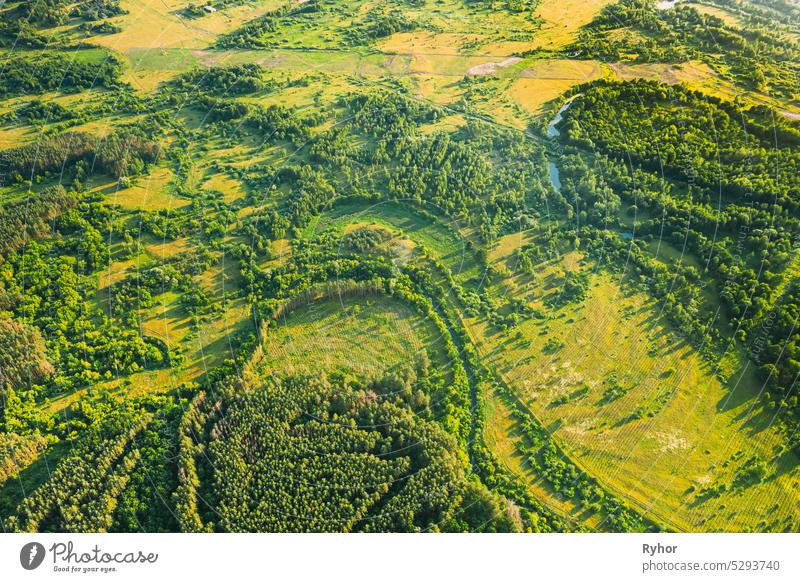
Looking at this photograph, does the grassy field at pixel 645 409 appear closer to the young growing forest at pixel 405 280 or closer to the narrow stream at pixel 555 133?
the young growing forest at pixel 405 280

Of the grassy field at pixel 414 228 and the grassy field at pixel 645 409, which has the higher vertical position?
the grassy field at pixel 414 228

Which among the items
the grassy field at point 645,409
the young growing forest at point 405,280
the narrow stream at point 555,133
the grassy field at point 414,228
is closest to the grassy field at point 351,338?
the young growing forest at point 405,280

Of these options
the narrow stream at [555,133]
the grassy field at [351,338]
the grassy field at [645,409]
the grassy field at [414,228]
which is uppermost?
the narrow stream at [555,133]

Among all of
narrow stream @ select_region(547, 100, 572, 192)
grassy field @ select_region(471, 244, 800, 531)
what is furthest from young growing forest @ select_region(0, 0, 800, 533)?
narrow stream @ select_region(547, 100, 572, 192)

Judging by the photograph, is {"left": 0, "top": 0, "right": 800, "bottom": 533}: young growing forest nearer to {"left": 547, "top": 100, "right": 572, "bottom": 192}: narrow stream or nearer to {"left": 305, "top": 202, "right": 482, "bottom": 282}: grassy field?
{"left": 305, "top": 202, "right": 482, "bottom": 282}: grassy field

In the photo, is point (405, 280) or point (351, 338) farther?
point (405, 280)

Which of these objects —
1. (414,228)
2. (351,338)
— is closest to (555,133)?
(414,228)

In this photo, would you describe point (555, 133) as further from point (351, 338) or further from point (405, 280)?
point (351, 338)

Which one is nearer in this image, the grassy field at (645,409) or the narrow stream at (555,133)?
the grassy field at (645,409)
